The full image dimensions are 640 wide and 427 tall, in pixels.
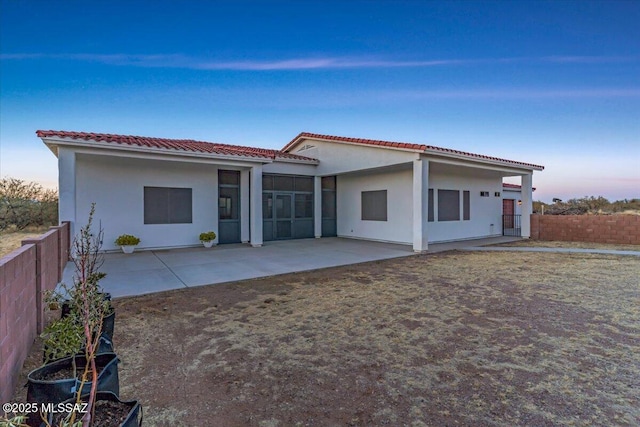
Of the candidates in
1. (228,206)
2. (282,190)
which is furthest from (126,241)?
(282,190)

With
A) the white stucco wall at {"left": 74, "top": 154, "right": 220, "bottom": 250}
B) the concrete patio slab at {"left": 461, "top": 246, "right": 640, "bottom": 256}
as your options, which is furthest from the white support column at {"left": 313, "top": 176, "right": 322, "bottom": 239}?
the concrete patio slab at {"left": 461, "top": 246, "right": 640, "bottom": 256}

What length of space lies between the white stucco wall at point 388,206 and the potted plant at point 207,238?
21.0 feet

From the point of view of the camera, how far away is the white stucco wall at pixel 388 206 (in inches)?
514

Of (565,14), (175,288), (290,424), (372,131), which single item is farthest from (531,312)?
(372,131)

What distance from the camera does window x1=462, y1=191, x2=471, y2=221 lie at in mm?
15414

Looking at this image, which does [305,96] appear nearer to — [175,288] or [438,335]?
[175,288]

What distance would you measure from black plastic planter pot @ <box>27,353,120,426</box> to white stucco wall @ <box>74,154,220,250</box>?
30.2 ft

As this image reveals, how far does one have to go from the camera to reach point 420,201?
1092 centimetres

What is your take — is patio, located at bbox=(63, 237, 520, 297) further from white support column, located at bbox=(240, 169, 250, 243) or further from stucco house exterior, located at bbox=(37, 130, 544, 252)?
stucco house exterior, located at bbox=(37, 130, 544, 252)

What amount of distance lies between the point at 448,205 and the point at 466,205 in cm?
153

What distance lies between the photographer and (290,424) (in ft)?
8.02

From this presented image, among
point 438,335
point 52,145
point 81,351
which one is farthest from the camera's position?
point 52,145

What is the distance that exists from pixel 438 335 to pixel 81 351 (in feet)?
12.9

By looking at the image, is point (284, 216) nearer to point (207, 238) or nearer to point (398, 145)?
point (207, 238)
